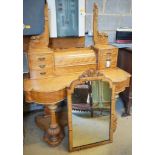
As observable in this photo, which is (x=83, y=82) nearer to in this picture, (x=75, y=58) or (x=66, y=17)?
(x=75, y=58)

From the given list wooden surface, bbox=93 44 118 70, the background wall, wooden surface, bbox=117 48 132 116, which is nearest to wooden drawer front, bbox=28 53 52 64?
wooden surface, bbox=93 44 118 70

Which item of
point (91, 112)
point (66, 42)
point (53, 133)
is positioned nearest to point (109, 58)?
point (66, 42)

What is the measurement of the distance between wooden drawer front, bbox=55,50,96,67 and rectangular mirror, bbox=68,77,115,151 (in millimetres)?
269

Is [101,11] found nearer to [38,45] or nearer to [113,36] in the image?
[113,36]

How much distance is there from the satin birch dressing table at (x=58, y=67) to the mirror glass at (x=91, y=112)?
0.31 feet

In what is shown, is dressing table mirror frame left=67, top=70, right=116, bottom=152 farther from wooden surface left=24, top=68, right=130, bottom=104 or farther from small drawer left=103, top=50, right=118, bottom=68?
small drawer left=103, top=50, right=118, bottom=68

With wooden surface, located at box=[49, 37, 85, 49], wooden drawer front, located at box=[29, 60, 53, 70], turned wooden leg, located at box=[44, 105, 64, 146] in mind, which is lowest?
turned wooden leg, located at box=[44, 105, 64, 146]

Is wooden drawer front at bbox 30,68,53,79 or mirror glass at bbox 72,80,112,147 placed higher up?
wooden drawer front at bbox 30,68,53,79

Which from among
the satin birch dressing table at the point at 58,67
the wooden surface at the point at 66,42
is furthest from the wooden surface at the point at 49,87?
the wooden surface at the point at 66,42

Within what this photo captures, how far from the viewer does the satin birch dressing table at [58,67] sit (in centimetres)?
155

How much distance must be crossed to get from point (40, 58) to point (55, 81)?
234 millimetres

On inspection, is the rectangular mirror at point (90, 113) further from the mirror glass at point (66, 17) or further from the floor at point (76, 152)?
the mirror glass at point (66, 17)

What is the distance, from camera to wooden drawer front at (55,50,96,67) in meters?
1.74
